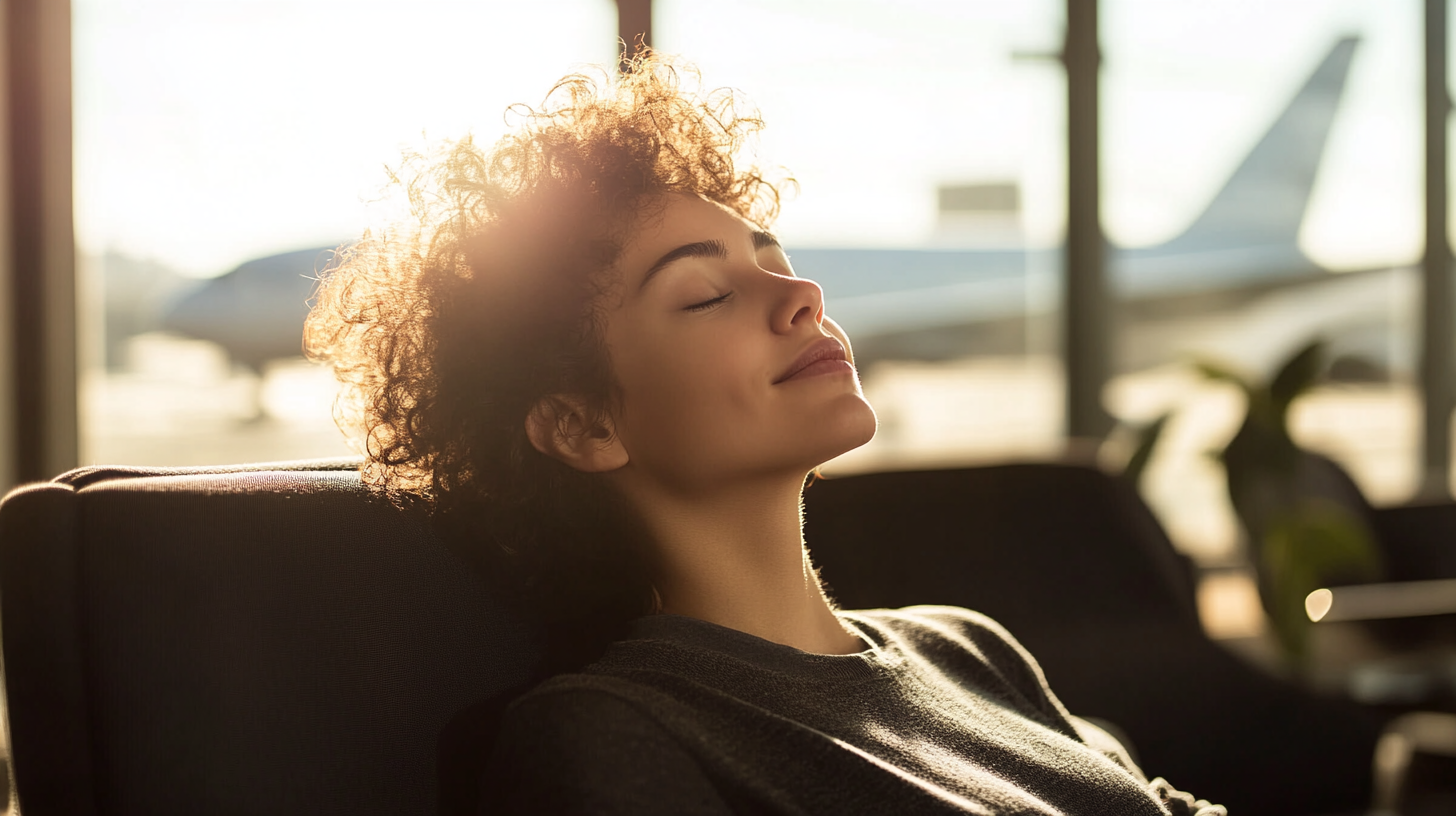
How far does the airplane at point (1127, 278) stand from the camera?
13.2 ft

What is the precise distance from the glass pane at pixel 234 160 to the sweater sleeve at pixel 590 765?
2784mm

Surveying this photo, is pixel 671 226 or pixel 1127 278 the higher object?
pixel 1127 278

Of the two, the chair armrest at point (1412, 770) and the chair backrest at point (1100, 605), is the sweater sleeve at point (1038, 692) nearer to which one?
the chair backrest at point (1100, 605)

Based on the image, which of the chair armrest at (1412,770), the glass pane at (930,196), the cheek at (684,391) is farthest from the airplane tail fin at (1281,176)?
the cheek at (684,391)

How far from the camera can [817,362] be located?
42.6 inches

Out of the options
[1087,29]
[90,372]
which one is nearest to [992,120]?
[1087,29]

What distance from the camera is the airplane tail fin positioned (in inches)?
176

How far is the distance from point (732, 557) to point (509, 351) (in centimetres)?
28

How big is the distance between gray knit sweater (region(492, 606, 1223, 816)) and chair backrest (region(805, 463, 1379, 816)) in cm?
58

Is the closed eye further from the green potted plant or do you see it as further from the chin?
the green potted plant

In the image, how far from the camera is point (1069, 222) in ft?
13.7

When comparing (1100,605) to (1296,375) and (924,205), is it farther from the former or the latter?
(924,205)

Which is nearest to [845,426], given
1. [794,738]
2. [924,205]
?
[794,738]

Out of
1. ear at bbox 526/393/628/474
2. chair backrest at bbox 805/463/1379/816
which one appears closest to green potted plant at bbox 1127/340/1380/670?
chair backrest at bbox 805/463/1379/816
